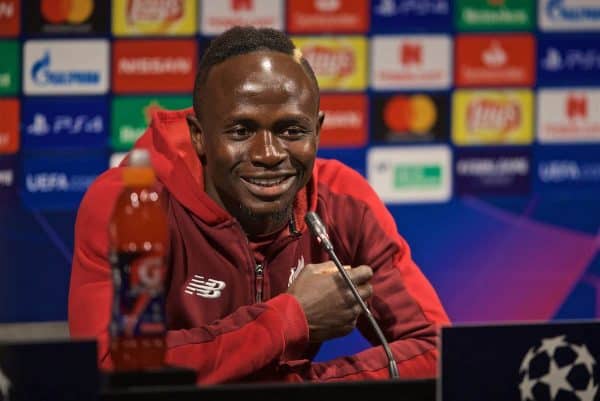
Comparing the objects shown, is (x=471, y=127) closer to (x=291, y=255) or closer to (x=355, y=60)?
(x=355, y=60)

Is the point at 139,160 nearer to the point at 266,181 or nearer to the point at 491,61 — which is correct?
the point at 266,181

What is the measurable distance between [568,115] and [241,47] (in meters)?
2.25

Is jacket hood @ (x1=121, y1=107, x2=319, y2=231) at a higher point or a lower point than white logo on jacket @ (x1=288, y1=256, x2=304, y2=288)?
higher

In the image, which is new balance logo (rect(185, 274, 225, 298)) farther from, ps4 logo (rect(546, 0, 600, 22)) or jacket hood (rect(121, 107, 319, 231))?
ps4 logo (rect(546, 0, 600, 22))

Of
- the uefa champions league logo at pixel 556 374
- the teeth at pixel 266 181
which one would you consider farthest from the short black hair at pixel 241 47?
the uefa champions league logo at pixel 556 374

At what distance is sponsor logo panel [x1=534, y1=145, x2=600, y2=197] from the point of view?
3.94 m

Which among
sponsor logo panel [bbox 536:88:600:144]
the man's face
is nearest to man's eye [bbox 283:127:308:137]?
the man's face

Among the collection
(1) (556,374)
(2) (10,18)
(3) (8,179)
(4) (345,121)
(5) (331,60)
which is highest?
(2) (10,18)

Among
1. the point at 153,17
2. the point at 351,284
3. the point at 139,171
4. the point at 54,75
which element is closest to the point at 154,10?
the point at 153,17

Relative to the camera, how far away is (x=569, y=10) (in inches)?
154

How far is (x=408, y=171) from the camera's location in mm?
3852

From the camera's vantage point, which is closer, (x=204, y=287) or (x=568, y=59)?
(x=204, y=287)

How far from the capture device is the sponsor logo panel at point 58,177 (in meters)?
3.70

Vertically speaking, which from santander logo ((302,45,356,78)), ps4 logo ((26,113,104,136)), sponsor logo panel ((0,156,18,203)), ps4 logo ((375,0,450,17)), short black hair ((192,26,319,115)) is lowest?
sponsor logo panel ((0,156,18,203))
